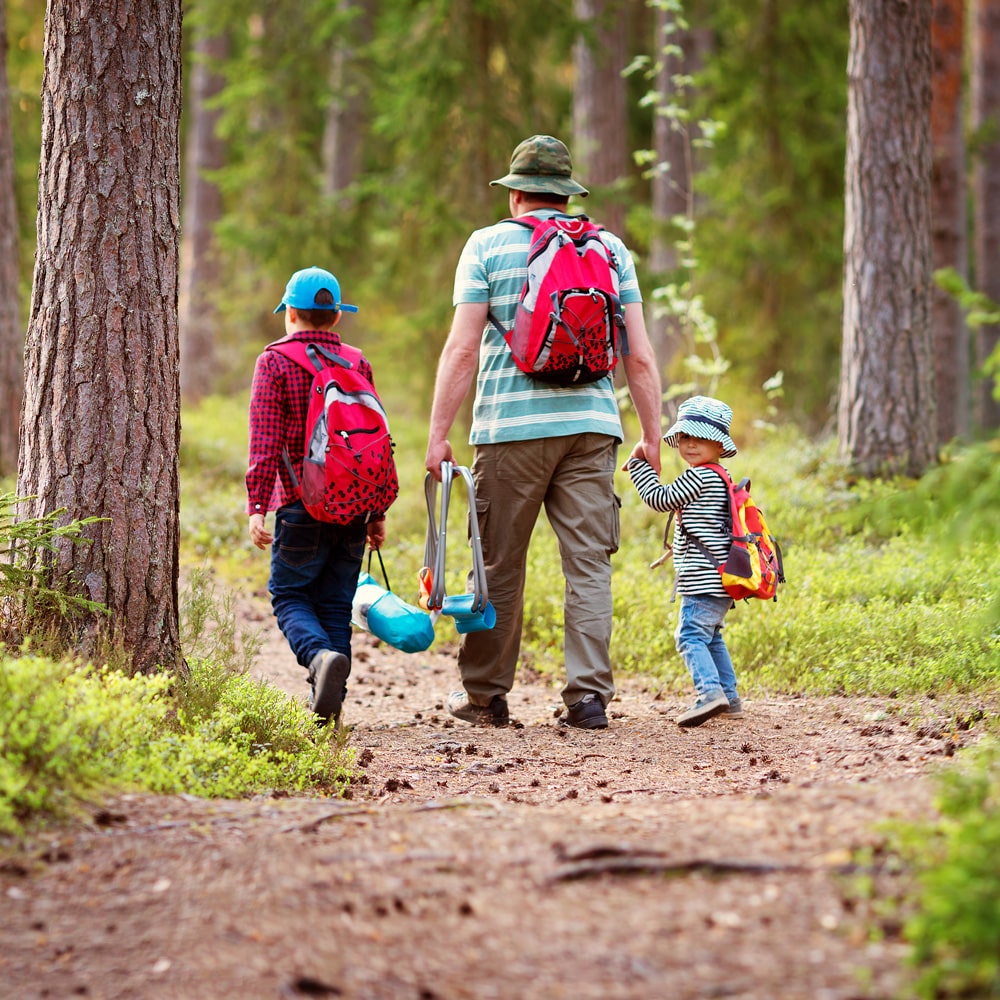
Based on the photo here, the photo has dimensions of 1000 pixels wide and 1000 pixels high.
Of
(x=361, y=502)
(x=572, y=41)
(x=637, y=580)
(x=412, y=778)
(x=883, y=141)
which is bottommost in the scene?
(x=412, y=778)

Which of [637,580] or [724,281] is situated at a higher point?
[724,281]

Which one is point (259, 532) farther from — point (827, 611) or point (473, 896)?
point (827, 611)

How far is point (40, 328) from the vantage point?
4.67 m

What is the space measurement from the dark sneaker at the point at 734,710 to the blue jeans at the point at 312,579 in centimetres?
190

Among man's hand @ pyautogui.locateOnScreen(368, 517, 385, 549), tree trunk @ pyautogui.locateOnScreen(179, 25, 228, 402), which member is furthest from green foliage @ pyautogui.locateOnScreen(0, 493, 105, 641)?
tree trunk @ pyautogui.locateOnScreen(179, 25, 228, 402)

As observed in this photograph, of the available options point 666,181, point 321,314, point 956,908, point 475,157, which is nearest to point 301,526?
point 321,314

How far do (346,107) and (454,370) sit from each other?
46.6 feet

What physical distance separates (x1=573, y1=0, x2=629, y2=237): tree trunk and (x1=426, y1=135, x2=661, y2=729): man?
675 centimetres

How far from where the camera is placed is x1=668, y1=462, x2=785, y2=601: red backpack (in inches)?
214

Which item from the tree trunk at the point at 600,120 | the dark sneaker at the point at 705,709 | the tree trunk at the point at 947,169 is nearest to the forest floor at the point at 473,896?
the dark sneaker at the point at 705,709

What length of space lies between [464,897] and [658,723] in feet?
9.51

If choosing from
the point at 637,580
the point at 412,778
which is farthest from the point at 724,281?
the point at 412,778

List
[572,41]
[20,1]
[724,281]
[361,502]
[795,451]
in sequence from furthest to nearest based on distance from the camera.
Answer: [20,1], [724,281], [572,41], [795,451], [361,502]

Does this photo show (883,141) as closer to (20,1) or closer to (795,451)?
(795,451)
